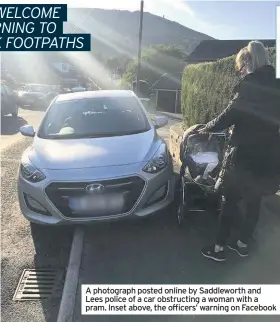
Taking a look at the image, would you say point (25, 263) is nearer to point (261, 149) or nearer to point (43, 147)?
point (43, 147)

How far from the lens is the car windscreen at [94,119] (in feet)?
15.8

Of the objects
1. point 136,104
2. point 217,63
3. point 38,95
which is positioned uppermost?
point 217,63

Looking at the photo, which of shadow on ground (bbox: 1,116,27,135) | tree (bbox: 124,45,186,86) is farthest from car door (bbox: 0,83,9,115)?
tree (bbox: 124,45,186,86)

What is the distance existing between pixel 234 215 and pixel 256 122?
93 centimetres

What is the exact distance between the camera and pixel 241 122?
3209mm

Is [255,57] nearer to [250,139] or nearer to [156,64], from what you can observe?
[250,139]

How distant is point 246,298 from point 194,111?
686cm

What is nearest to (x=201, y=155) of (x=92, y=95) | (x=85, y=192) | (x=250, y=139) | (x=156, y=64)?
(x=250, y=139)

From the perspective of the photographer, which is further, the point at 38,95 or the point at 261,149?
the point at 38,95

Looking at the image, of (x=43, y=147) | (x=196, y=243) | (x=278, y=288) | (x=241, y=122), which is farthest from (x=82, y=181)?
(x=278, y=288)

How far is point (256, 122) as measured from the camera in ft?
10.4

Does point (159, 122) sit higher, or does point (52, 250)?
point (159, 122)

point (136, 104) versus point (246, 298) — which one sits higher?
point (136, 104)

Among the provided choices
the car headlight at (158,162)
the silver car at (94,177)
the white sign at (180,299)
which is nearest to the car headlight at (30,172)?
the silver car at (94,177)
